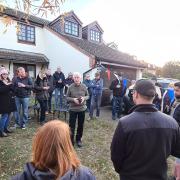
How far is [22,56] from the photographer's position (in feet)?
60.0

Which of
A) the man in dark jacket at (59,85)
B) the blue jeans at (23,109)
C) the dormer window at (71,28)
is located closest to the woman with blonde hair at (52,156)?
the blue jeans at (23,109)

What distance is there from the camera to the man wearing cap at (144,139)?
8.98ft

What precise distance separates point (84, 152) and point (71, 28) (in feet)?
55.6

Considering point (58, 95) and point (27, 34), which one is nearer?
point (58, 95)

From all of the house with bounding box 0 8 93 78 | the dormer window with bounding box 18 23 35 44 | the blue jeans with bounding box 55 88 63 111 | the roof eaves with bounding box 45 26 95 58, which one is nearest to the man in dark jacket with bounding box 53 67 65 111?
the blue jeans with bounding box 55 88 63 111

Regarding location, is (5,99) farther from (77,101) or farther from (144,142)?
(144,142)

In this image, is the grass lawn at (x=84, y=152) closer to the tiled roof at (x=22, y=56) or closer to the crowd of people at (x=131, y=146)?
the crowd of people at (x=131, y=146)

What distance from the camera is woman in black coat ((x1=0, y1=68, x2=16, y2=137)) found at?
7.39 metres

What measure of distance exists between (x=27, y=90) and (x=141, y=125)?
613cm

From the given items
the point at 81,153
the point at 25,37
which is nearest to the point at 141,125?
the point at 81,153

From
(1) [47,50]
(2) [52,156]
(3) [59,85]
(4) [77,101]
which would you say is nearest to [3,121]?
(4) [77,101]

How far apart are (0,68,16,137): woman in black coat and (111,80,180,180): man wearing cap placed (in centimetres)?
528

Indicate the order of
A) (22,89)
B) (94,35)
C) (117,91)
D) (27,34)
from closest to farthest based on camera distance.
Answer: (22,89) < (117,91) < (27,34) < (94,35)

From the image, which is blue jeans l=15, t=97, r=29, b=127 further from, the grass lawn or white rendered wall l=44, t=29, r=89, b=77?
white rendered wall l=44, t=29, r=89, b=77
